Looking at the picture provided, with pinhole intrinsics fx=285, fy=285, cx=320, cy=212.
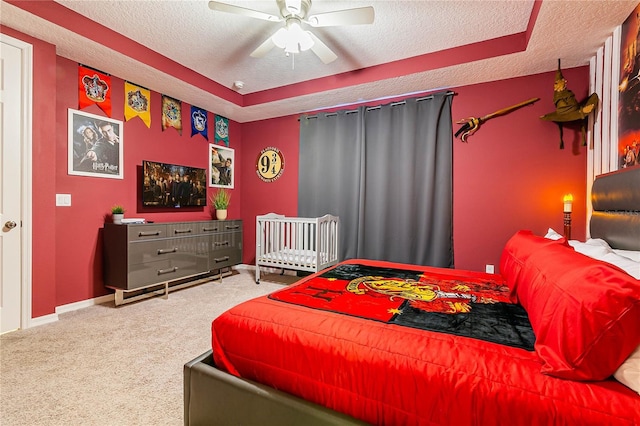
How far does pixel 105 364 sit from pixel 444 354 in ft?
6.98

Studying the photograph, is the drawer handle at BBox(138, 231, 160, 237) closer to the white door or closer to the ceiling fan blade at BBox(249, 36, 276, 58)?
the white door

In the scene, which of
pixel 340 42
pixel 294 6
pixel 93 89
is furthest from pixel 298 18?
pixel 93 89

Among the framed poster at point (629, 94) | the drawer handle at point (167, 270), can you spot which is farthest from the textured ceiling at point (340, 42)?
the drawer handle at point (167, 270)

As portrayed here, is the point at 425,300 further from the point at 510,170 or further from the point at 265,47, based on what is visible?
the point at 510,170

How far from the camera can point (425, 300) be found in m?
1.51

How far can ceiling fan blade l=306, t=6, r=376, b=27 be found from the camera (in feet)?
6.43

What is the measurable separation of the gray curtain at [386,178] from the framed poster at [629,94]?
149cm

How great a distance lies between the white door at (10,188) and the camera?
7.63 ft

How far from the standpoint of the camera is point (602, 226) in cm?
198

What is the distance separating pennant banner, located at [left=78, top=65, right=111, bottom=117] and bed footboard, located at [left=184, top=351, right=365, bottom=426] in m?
3.14

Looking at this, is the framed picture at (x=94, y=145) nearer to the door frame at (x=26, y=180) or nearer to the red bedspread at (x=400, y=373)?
→ the door frame at (x=26, y=180)

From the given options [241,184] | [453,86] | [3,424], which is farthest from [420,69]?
[3,424]

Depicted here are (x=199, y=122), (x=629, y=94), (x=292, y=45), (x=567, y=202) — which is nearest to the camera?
(x=629, y=94)

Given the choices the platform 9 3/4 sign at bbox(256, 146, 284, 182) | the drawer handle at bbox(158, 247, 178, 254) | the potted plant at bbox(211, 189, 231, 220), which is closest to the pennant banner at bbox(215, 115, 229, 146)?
the platform 9 3/4 sign at bbox(256, 146, 284, 182)
